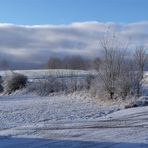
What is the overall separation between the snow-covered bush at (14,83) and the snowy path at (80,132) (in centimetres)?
2324

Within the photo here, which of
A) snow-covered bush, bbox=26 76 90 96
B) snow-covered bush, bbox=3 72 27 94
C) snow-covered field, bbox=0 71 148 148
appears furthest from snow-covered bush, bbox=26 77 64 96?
snow-covered field, bbox=0 71 148 148

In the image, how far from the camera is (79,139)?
41.1ft

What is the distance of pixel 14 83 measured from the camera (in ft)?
136

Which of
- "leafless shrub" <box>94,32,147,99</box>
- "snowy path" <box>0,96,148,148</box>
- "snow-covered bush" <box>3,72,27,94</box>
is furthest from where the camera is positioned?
Answer: "snow-covered bush" <box>3,72,27,94</box>

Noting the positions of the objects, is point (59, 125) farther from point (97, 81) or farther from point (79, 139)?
point (97, 81)

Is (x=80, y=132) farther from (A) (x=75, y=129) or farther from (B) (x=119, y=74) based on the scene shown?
(B) (x=119, y=74)

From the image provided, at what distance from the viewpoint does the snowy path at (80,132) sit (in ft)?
39.3

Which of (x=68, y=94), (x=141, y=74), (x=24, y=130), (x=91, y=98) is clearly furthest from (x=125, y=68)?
(x=24, y=130)

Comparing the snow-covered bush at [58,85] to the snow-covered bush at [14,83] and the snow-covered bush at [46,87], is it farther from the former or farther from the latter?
the snow-covered bush at [14,83]

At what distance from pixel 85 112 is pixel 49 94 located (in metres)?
15.0

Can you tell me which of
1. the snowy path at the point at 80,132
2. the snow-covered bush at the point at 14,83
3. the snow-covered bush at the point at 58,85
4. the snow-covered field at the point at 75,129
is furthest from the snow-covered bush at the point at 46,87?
the snowy path at the point at 80,132

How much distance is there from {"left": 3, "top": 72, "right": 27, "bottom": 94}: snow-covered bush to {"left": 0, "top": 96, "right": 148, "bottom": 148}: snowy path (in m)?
23.2

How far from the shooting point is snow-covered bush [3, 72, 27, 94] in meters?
41.2

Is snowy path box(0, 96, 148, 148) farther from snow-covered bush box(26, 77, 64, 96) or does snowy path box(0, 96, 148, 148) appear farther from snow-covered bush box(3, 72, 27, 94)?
snow-covered bush box(3, 72, 27, 94)
